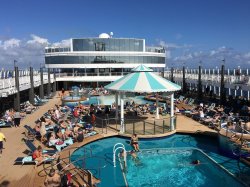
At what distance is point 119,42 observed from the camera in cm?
4491

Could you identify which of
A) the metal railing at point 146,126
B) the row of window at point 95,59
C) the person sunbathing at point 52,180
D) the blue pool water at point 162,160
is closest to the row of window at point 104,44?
the row of window at point 95,59

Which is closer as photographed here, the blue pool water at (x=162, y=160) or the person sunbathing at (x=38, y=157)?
the person sunbathing at (x=38, y=157)

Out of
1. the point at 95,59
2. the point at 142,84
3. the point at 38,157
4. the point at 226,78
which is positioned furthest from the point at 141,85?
the point at 95,59

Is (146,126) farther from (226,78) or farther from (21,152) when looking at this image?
(226,78)

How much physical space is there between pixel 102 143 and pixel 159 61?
35170 mm

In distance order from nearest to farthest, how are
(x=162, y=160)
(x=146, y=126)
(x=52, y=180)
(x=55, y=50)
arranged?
(x=52, y=180)
(x=162, y=160)
(x=146, y=126)
(x=55, y=50)

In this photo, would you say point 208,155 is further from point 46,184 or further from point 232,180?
point 46,184

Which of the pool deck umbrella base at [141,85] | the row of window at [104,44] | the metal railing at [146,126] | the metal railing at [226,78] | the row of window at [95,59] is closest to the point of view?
the metal railing at [146,126]

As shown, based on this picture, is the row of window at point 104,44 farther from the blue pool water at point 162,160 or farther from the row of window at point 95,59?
the blue pool water at point 162,160

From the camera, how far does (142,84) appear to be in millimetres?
15906

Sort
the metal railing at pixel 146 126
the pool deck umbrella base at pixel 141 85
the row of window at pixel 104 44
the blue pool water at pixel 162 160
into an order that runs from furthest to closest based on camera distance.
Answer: the row of window at pixel 104 44
the pool deck umbrella base at pixel 141 85
the metal railing at pixel 146 126
the blue pool water at pixel 162 160

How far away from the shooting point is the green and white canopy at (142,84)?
51.0 ft

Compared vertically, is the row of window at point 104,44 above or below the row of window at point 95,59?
above

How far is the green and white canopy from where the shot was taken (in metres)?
15.6
